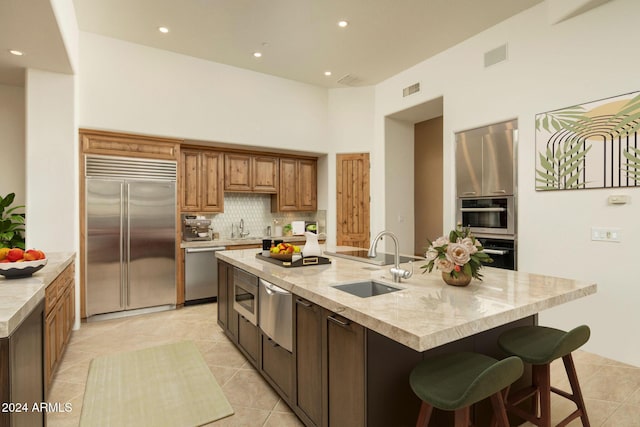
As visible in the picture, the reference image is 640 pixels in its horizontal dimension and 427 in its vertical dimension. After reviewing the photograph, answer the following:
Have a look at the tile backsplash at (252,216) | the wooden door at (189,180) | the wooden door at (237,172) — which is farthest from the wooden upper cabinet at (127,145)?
the tile backsplash at (252,216)

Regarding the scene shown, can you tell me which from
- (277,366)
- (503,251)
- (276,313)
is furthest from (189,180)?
(503,251)

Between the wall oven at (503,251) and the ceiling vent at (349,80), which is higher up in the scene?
the ceiling vent at (349,80)

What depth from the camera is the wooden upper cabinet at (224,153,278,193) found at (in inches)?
211

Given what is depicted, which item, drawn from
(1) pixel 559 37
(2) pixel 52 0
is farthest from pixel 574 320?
(2) pixel 52 0

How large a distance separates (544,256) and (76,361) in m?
4.61

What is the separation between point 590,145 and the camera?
3.10 meters

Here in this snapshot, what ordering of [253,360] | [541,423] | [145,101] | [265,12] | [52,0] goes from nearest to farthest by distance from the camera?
[541,423] < [52,0] < [253,360] < [265,12] < [145,101]

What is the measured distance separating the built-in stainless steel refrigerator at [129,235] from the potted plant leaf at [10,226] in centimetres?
76

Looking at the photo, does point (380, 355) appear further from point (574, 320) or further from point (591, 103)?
point (591, 103)

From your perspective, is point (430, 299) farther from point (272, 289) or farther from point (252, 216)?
point (252, 216)

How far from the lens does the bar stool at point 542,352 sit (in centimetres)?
164

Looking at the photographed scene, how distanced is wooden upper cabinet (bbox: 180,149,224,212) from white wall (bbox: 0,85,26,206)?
1.94 m

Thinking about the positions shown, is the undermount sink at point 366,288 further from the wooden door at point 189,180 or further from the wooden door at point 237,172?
the wooden door at point 237,172

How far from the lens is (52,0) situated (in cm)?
248
